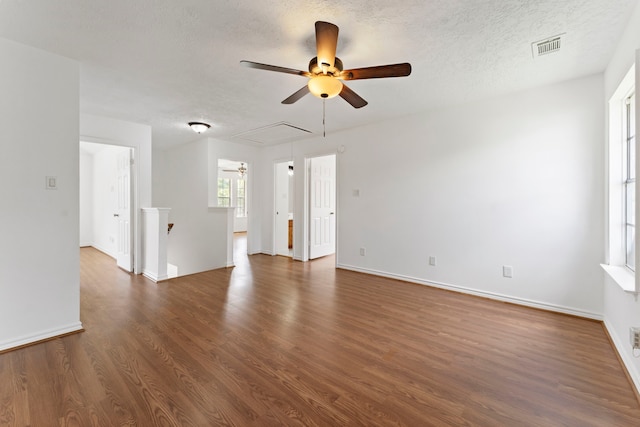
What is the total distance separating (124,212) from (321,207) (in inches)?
138

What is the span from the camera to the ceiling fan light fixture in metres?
1.98

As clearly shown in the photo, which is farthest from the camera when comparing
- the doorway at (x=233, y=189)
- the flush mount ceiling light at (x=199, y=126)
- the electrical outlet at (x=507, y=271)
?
the doorway at (x=233, y=189)

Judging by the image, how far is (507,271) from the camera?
3111 millimetres

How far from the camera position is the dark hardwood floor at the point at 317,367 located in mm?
1457

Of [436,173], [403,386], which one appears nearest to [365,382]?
[403,386]

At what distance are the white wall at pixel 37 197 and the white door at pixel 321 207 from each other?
3.57 meters

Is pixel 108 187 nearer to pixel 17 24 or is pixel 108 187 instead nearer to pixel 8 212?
pixel 8 212

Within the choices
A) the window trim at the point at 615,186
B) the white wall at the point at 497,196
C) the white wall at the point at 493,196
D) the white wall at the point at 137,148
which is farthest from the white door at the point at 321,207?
the window trim at the point at 615,186

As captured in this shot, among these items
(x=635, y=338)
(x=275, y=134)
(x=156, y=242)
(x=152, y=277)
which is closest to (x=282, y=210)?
(x=275, y=134)

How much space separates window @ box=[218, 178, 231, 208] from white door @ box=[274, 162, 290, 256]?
15.8 feet

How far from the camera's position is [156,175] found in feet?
21.6

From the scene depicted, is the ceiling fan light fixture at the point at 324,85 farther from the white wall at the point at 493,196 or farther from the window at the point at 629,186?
the window at the point at 629,186

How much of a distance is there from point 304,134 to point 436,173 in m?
2.41

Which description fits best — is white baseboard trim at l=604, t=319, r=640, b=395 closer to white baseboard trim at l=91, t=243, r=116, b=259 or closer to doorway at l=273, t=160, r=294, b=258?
doorway at l=273, t=160, r=294, b=258
